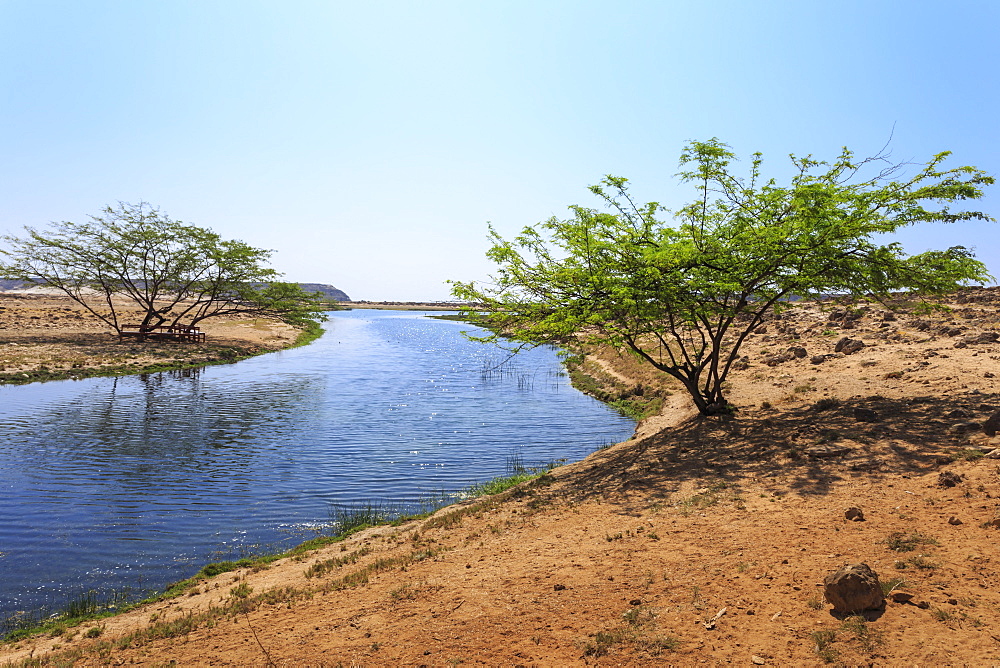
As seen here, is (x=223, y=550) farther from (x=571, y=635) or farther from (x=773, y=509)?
(x=773, y=509)

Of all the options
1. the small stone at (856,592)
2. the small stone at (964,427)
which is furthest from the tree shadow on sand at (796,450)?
the small stone at (856,592)

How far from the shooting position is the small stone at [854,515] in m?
8.09

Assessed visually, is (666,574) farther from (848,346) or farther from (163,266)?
(163,266)

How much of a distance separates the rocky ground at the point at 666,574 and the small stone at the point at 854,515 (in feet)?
0.14

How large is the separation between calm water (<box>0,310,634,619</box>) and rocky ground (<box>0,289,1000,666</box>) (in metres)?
2.73

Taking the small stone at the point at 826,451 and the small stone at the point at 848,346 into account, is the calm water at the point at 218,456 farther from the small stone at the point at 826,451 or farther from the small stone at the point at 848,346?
the small stone at the point at 848,346

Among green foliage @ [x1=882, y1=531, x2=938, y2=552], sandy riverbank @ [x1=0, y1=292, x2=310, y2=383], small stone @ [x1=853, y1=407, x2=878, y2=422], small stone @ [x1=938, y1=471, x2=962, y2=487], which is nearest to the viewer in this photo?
green foliage @ [x1=882, y1=531, x2=938, y2=552]

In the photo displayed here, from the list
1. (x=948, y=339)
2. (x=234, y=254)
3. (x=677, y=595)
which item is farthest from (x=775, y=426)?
(x=234, y=254)

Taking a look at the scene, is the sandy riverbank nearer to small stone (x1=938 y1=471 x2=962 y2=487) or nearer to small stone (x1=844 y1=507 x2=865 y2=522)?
small stone (x1=844 y1=507 x2=865 y2=522)

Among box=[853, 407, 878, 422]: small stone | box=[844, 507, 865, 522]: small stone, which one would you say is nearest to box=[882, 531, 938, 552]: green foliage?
box=[844, 507, 865, 522]: small stone

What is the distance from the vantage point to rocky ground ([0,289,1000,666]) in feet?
18.5

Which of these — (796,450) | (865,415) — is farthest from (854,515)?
(865,415)

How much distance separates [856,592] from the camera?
5.67m

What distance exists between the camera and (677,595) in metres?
6.59
